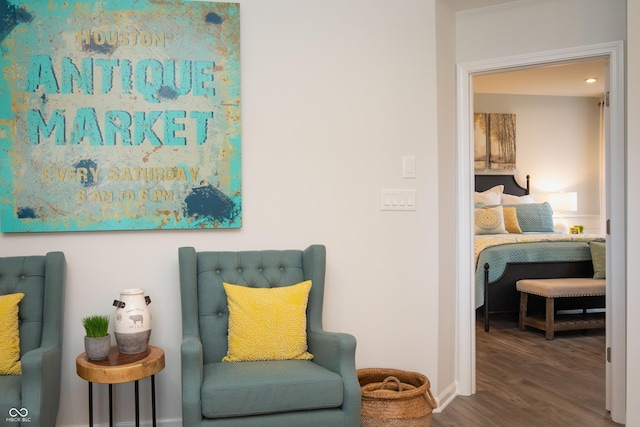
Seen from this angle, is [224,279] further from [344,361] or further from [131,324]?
[344,361]

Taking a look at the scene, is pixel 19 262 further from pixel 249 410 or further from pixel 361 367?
pixel 361 367

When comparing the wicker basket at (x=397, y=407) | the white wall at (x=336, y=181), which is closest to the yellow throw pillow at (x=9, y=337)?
the white wall at (x=336, y=181)

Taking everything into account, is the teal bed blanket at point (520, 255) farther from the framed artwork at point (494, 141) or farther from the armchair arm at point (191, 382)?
the armchair arm at point (191, 382)

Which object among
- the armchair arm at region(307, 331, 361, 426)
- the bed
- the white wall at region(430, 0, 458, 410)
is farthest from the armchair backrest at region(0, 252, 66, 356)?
the bed

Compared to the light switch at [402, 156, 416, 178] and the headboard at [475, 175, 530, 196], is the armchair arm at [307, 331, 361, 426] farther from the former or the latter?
the headboard at [475, 175, 530, 196]

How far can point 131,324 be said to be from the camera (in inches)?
106

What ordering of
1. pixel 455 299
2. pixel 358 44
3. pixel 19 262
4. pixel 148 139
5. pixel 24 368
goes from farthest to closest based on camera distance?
pixel 455 299
pixel 358 44
pixel 148 139
pixel 19 262
pixel 24 368

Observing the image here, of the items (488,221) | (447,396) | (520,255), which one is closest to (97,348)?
(447,396)

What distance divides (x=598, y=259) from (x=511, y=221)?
5.10 ft

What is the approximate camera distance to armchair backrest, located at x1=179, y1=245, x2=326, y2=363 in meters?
2.91

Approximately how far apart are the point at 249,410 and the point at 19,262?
132 centimetres

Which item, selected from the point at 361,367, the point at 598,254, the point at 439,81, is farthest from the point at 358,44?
the point at 598,254

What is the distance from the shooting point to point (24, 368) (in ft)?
7.89

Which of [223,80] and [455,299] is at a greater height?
[223,80]
